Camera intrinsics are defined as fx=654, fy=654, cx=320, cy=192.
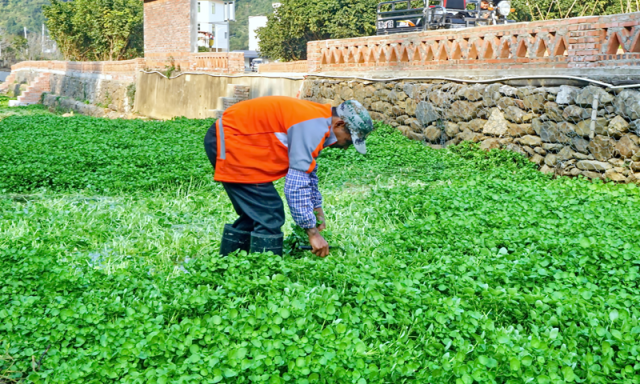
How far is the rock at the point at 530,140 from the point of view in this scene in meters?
9.59

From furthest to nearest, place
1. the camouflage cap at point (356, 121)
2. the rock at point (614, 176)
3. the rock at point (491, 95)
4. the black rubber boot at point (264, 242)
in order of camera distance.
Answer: the rock at point (491, 95) < the rock at point (614, 176) < the black rubber boot at point (264, 242) < the camouflage cap at point (356, 121)

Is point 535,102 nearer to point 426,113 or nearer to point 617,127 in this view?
point 617,127

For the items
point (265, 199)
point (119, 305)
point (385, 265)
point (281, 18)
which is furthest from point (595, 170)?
point (281, 18)

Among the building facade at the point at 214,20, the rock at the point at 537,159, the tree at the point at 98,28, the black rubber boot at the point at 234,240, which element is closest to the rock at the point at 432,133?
the rock at the point at 537,159

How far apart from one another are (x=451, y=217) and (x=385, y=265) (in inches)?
69.7

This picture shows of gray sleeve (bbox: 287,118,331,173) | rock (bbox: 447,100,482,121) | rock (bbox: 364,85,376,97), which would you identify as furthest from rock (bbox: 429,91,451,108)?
gray sleeve (bbox: 287,118,331,173)

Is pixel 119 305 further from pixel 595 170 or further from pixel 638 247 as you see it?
pixel 595 170

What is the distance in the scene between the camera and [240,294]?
161 inches

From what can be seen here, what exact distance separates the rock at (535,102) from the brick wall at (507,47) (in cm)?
45

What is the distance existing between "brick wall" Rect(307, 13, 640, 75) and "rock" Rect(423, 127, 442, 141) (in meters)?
1.10

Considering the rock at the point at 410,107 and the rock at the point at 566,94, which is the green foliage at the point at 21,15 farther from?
the rock at the point at 566,94

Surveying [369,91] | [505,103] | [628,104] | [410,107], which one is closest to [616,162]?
[628,104]

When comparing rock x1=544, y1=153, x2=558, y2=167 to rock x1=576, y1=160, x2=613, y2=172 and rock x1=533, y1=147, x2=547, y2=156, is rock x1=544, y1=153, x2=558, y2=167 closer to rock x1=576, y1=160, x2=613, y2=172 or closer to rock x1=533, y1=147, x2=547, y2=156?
rock x1=533, y1=147, x2=547, y2=156

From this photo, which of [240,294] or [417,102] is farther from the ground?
[417,102]
